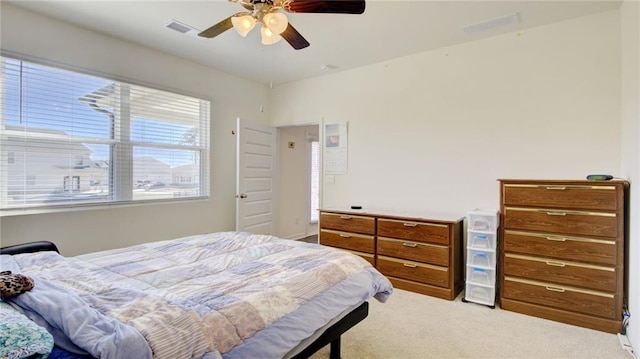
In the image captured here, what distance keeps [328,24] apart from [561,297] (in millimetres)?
3185

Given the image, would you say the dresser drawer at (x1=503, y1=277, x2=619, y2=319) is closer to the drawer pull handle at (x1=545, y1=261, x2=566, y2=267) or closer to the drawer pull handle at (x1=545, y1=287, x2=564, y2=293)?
the drawer pull handle at (x1=545, y1=287, x2=564, y2=293)

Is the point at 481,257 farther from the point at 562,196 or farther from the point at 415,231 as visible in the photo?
the point at 562,196

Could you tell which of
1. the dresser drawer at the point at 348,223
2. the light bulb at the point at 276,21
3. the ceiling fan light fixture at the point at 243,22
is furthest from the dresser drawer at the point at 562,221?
the ceiling fan light fixture at the point at 243,22

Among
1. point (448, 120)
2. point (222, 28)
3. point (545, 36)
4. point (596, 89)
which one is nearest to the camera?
point (222, 28)

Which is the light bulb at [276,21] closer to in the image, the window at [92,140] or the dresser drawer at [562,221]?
the window at [92,140]

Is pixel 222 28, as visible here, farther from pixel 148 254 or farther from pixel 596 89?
pixel 596 89

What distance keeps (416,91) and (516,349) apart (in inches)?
110

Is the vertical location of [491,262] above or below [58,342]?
below

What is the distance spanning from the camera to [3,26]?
8.96ft

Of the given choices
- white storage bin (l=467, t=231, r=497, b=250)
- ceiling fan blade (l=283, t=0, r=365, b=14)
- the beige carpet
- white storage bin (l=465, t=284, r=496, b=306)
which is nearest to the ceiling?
ceiling fan blade (l=283, t=0, r=365, b=14)

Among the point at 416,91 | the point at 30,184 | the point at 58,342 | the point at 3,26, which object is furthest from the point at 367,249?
the point at 3,26

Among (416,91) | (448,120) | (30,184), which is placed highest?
(416,91)

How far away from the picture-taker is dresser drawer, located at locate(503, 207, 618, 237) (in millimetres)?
2443

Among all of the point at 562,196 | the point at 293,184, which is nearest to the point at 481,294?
the point at 562,196
